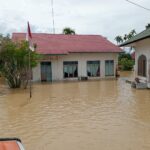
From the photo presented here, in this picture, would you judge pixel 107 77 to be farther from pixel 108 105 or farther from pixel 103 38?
pixel 108 105

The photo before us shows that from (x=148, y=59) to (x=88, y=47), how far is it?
10399mm

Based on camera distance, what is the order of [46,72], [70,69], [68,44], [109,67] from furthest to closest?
[109,67]
[68,44]
[70,69]
[46,72]

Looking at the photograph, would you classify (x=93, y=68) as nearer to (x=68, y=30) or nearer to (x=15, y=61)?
(x=15, y=61)

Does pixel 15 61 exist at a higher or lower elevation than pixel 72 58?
lower

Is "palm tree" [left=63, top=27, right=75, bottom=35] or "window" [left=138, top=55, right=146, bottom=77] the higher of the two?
"palm tree" [left=63, top=27, right=75, bottom=35]

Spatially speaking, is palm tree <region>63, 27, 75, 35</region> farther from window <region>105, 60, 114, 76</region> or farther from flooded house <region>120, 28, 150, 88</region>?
flooded house <region>120, 28, 150, 88</region>

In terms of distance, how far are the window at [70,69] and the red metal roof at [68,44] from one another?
4.69ft

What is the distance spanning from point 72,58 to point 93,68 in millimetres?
2579

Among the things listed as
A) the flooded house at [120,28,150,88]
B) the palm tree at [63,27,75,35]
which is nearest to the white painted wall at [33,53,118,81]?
the flooded house at [120,28,150,88]

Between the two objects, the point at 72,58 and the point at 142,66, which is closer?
the point at 142,66

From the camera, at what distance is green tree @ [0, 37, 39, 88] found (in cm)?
2056

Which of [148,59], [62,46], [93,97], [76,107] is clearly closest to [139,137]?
[76,107]

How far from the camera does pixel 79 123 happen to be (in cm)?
995

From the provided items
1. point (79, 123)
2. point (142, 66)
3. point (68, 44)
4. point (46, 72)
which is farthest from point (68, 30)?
point (79, 123)
